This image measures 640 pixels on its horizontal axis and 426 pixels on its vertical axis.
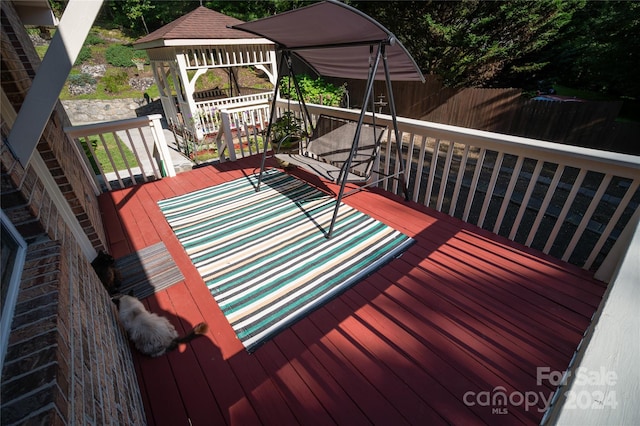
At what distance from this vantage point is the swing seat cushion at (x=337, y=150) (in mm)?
2902

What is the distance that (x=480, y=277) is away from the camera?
213 centimetres

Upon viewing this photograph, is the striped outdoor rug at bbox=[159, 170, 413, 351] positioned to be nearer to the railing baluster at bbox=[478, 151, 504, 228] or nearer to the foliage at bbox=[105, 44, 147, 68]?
the railing baluster at bbox=[478, 151, 504, 228]

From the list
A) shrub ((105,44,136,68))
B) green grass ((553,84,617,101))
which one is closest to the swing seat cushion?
green grass ((553,84,617,101))

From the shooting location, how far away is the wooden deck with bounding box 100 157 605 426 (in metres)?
1.40

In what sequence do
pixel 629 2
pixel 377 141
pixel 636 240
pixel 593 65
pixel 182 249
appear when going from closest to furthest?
1. pixel 636 240
2. pixel 182 249
3. pixel 377 141
4. pixel 629 2
5. pixel 593 65

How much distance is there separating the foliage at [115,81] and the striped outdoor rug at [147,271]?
58.0ft

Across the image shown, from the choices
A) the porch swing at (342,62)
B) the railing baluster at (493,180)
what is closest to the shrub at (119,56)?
the porch swing at (342,62)

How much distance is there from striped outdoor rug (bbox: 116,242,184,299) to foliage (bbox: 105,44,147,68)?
65.4ft

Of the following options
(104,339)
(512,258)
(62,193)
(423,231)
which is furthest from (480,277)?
(62,193)

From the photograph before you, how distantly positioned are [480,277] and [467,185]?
11.0 ft

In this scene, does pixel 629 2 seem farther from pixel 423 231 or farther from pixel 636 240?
pixel 636 240

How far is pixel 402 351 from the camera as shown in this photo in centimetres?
165

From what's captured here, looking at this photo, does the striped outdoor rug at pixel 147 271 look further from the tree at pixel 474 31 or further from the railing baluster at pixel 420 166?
the tree at pixel 474 31

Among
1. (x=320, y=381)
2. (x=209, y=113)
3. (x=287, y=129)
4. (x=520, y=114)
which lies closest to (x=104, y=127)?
(x=287, y=129)
